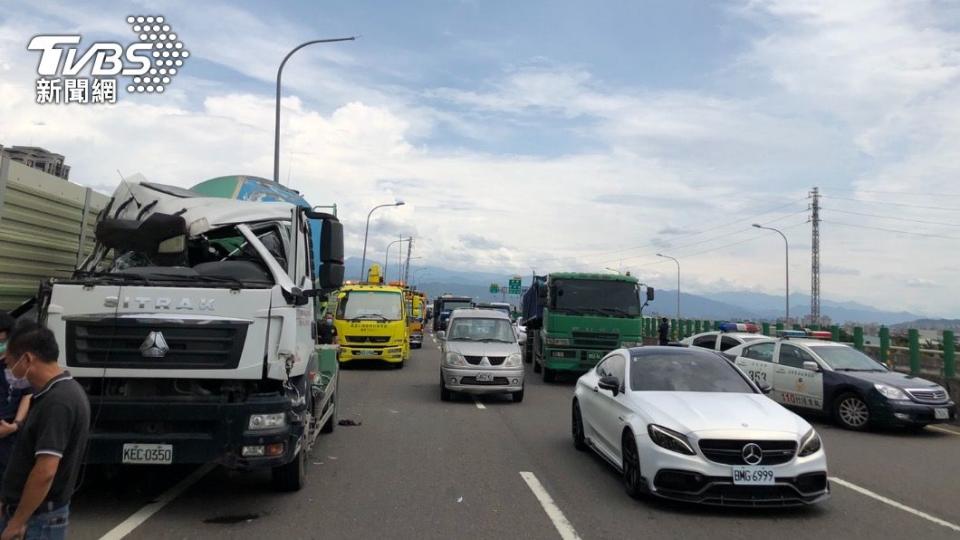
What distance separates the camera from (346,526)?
230 inches

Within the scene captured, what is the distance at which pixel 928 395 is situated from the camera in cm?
1158

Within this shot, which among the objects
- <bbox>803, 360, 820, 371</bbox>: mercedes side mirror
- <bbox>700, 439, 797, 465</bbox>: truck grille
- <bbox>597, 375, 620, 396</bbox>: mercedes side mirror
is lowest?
<bbox>700, 439, 797, 465</bbox>: truck grille

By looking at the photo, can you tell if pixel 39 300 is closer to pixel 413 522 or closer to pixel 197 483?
pixel 197 483

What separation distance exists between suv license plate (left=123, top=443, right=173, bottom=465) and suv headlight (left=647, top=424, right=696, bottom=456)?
4188 millimetres

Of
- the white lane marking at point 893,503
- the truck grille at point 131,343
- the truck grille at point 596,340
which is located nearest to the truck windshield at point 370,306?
the truck grille at point 596,340

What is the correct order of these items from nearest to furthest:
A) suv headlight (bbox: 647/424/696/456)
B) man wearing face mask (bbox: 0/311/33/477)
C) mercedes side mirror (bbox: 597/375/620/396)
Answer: man wearing face mask (bbox: 0/311/33/477) → suv headlight (bbox: 647/424/696/456) → mercedes side mirror (bbox: 597/375/620/396)

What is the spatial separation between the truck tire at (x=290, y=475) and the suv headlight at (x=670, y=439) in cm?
328

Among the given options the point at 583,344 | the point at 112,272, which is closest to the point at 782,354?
the point at 583,344

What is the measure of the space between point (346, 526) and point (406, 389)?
34.1 feet

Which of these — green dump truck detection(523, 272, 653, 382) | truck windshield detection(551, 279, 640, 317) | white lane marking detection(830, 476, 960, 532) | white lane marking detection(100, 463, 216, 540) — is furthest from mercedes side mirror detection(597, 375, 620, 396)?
truck windshield detection(551, 279, 640, 317)

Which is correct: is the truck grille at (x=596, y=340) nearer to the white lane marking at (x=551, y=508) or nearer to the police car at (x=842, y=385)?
the police car at (x=842, y=385)

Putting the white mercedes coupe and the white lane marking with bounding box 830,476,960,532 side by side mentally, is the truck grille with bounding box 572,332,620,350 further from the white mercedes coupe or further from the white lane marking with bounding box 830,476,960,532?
the white mercedes coupe

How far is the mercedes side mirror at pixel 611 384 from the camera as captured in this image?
7.80m

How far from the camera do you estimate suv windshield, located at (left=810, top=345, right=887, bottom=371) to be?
41.1 ft
